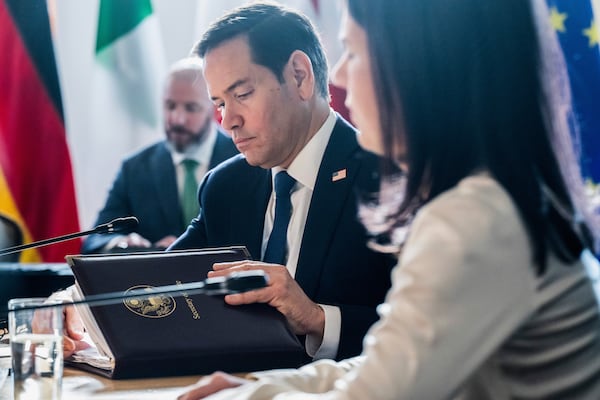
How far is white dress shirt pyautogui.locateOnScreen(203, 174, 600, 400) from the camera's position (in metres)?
1.10

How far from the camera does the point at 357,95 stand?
1338 millimetres

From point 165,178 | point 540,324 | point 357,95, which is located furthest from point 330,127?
point 165,178

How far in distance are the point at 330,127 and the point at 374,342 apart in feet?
4.80

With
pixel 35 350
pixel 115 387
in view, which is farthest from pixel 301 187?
pixel 35 350

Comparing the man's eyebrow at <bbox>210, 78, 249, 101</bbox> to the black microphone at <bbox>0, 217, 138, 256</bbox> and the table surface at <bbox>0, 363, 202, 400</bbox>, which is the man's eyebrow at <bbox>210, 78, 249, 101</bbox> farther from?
the table surface at <bbox>0, 363, 202, 400</bbox>

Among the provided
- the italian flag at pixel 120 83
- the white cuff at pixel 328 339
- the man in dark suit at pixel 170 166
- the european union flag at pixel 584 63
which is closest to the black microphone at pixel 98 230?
the white cuff at pixel 328 339

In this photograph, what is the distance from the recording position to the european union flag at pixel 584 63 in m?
3.76

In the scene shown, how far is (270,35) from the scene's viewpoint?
2.55 meters

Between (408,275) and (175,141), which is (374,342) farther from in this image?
(175,141)

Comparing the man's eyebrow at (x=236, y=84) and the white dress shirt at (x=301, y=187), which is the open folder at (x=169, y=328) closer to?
the white dress shirt at (x=301, y=187)

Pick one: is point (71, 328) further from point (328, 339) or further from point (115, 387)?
point (328, 339)

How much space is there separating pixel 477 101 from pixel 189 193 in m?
3.94

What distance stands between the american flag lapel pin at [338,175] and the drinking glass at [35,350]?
989 millimetres

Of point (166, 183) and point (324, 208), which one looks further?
point (166, 183)
